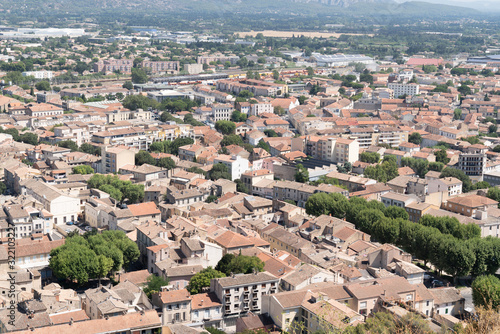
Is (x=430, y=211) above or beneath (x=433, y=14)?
beneath

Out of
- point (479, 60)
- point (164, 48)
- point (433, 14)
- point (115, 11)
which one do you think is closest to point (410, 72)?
point (479, 60)

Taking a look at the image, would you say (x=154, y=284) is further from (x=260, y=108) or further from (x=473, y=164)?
(x=260, y=108)

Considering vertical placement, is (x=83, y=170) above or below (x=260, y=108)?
below

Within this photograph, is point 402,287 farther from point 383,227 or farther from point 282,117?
point 282,117

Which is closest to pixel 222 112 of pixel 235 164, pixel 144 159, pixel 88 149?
pixel 88 149

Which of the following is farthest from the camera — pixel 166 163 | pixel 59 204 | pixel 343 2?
pixel 343 2

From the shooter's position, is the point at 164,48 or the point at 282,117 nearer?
the point at 282,117

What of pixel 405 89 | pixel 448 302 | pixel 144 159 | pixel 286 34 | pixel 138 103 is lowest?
pixel 448 302
